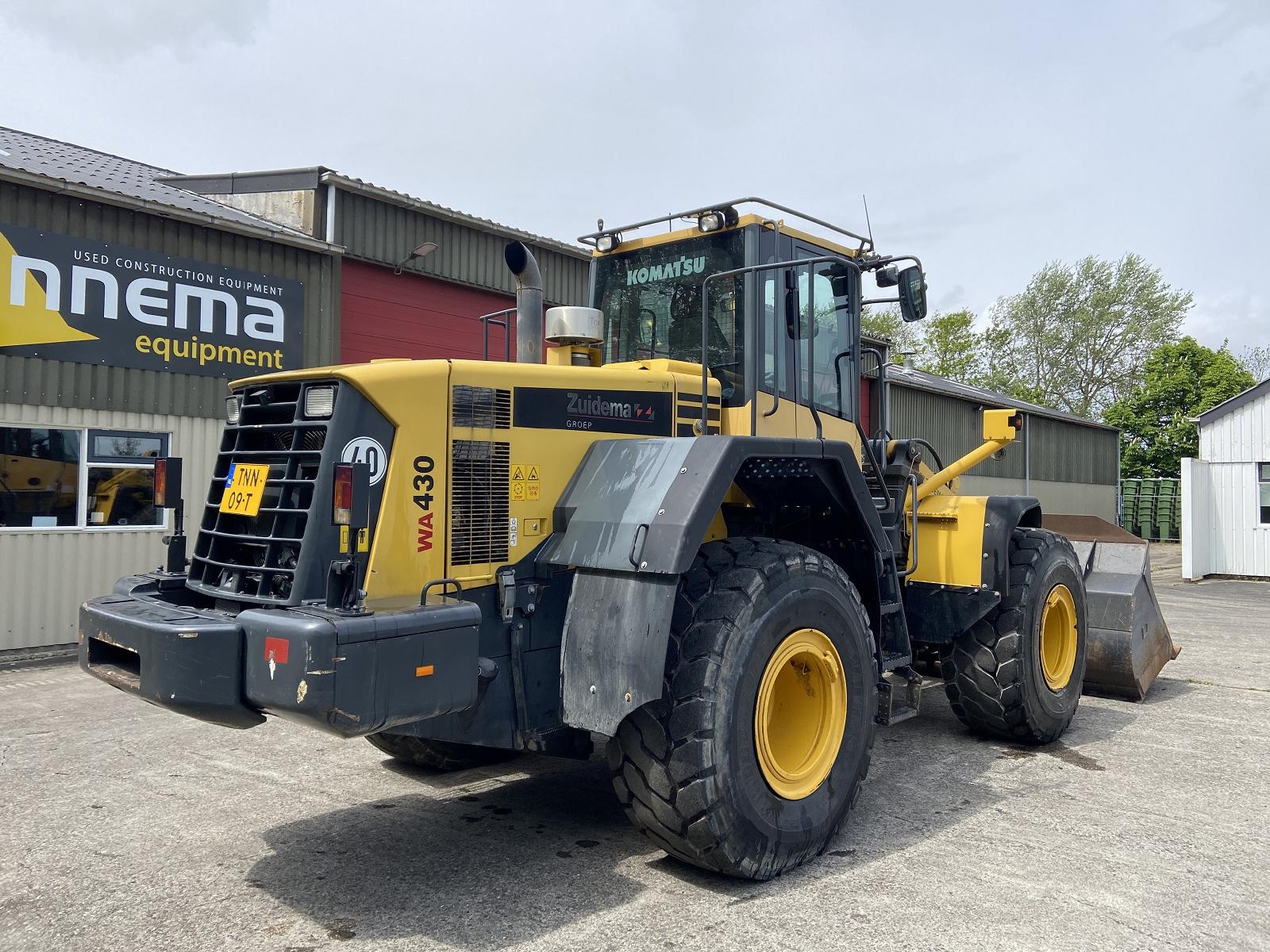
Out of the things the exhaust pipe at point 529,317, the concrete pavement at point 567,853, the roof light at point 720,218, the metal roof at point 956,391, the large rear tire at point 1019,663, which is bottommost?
the concrete pavement at point 567,853

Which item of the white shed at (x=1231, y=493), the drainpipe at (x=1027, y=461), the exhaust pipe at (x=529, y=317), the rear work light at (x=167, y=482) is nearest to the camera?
the rear work light at (x=167, y=482)

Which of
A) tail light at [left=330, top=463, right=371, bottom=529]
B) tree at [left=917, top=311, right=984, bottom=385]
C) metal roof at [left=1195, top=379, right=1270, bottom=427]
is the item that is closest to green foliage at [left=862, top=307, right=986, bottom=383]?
tree at [left=917, top=311, right=984, bottom=385]

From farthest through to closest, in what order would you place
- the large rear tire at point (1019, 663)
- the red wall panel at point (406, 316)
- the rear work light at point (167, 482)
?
the red wall panel at point (406, 316) → the large rear tire at point (1019, 663) → the rear work light at point (167, 482)

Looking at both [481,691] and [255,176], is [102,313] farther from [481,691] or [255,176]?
[481,691]

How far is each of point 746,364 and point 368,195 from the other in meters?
8.70

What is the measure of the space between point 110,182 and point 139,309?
1.76m

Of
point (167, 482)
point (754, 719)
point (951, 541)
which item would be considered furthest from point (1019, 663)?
point (167, 482)

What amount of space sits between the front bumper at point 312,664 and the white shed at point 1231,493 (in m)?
19.5

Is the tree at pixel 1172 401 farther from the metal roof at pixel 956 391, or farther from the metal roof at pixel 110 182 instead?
the metal roof at pixel 110 182

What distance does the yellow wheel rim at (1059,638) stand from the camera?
6691 millimetres

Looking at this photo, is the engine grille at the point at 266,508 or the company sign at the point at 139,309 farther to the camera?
the company sign at the point at 139,309

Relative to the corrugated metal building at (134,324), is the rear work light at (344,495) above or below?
below

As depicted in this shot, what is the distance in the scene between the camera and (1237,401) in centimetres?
1988

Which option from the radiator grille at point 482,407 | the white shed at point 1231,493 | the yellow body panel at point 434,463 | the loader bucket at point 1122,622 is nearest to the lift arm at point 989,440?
the loader bucket at point 1122,622
